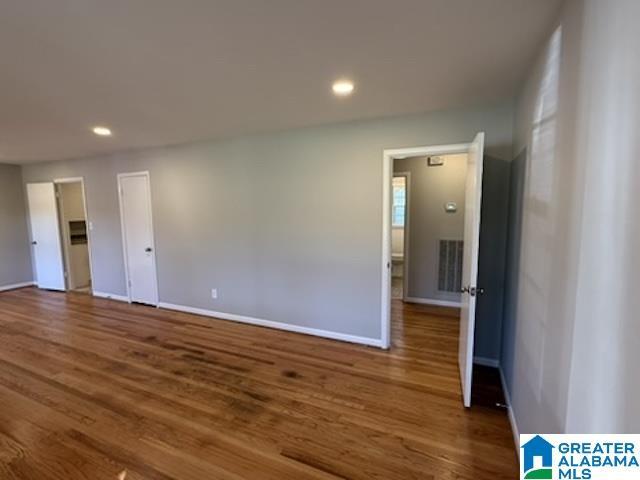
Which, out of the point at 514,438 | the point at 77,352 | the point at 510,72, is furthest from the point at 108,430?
the point at 510,72

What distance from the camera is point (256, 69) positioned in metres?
2.08

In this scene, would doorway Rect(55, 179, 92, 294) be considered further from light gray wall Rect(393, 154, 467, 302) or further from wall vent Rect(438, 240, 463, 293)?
wall vent Rect(438, 240, 463, 293)

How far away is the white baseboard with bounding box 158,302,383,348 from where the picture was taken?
3.49 metres

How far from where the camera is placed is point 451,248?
4742 millimetres

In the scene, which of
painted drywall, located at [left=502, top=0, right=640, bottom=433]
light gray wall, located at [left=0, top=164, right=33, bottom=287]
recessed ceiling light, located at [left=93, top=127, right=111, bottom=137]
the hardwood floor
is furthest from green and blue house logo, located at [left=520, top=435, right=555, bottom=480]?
light gray wall, located at [left=0, top=164, right=33, bottom=287]

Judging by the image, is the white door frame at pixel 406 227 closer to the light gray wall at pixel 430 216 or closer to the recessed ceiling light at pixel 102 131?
the light gray wall at pixel 430 216

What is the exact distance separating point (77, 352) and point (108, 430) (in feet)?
5.45

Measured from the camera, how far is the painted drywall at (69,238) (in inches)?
235

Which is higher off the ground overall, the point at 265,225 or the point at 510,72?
the point at 510,72

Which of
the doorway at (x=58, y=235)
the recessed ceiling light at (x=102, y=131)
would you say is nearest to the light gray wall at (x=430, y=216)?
the recessed ceiling light at (x=102, y=131)

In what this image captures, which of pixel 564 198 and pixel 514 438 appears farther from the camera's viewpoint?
pixel 514 438

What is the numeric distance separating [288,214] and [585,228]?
9.60ft

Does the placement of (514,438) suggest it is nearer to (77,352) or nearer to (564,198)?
(564,198)

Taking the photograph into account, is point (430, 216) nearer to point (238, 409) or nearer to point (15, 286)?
point (238, 409)
